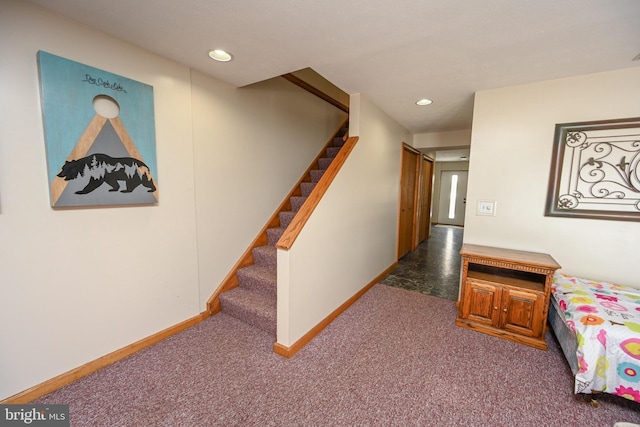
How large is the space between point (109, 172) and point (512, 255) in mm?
3202

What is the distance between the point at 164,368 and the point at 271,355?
0.73 m

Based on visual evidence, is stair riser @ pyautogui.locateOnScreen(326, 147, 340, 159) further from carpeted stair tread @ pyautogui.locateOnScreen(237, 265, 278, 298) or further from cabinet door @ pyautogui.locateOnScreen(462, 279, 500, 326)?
cabinet door @ pyautogui.locateOnScreen(462, 279, 500, 326)

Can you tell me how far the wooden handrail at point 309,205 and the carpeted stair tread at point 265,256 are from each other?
76 centimetres

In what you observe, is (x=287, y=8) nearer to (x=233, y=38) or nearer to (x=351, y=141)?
(x=233, y=38)

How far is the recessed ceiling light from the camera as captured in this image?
1785 mm

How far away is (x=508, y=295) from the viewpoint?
2107 mm

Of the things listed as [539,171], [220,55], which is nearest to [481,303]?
[539,171]

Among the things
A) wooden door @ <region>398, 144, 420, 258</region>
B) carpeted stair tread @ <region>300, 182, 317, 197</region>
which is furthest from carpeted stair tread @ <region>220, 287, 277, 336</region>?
wooden door @ <region>398, 144, 420, 258</region>

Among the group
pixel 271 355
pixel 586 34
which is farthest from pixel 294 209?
pixel 586 34

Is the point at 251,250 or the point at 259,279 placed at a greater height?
the point at 251,250

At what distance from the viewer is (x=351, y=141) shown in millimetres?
2572

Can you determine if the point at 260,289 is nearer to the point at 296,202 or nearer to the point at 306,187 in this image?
the point at 296,202

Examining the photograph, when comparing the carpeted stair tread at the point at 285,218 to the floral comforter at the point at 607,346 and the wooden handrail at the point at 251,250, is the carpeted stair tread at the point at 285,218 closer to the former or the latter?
the wooden handrail at the point at 251,250

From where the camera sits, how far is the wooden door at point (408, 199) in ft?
13.4
